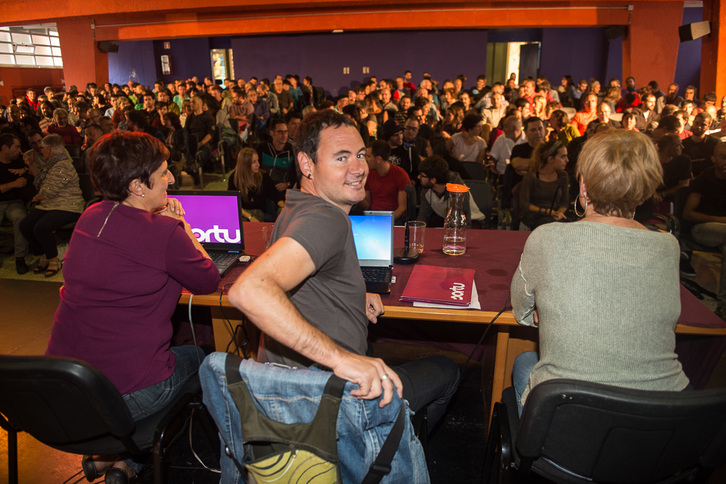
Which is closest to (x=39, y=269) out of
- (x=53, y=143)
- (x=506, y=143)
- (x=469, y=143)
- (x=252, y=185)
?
(x=53, y=143)

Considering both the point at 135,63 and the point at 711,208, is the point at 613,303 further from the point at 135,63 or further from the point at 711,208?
the point at 135,63

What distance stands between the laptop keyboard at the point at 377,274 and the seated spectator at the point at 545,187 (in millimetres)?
2165

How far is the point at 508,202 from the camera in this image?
4.89m

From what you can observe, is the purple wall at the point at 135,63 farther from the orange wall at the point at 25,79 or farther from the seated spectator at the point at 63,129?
the seated spectator at the point at 63,129

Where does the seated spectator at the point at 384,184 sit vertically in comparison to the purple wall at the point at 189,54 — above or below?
below

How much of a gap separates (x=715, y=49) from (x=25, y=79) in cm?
2285

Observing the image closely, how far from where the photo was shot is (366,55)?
15.3 metres

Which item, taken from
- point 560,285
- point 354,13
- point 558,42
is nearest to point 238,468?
point 560,285

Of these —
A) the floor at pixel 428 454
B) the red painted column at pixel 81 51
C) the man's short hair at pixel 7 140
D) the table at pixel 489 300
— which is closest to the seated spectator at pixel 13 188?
the man's short hair at pixel 7 140

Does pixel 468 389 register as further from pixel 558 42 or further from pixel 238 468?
pixel 558 42

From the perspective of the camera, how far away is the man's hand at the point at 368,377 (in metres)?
1.06

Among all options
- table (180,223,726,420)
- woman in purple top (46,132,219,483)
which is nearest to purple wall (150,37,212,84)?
table (180,223,726,420)

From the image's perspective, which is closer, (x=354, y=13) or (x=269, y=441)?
(x=269, y=441)

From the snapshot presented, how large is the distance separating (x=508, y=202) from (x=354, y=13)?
9152 millimetres
